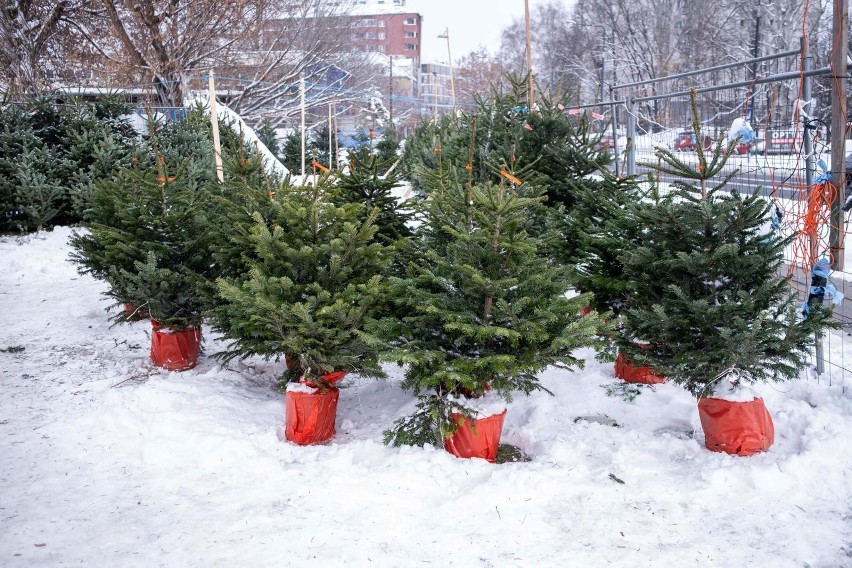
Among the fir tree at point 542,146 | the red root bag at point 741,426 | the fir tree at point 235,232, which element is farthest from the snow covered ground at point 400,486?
the fir tree at point 542,146

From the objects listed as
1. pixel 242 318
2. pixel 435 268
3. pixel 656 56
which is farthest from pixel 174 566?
pixel 656 56

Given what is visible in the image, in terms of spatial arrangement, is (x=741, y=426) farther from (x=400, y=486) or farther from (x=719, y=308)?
(x=400, y=486)

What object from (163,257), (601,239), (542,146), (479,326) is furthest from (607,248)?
(163,257)

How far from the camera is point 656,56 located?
1455 inches

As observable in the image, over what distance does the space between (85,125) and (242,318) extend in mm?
10398

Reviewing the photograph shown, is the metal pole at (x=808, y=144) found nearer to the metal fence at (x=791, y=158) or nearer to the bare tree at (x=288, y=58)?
the metal fence at (x=791, y=158)

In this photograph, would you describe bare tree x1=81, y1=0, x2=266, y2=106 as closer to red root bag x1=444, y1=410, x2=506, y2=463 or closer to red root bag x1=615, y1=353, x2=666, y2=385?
red root bag x1=615, y1=353, x2=666, y2=385

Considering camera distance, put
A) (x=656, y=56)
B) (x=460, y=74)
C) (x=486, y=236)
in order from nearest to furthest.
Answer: (x=486, y=236) < (x=656, y=56) < (x=460, y=74)

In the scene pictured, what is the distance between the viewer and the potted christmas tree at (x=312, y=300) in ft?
14.6

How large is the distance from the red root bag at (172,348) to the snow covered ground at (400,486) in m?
0.55

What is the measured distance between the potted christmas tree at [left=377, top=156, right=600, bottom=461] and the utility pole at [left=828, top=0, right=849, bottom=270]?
2183 millimetres

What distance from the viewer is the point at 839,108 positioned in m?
5.09

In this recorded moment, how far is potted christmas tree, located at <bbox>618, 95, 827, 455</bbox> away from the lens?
4.04 m

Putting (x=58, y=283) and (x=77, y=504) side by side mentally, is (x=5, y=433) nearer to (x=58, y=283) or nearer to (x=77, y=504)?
(x=77, y=504)
